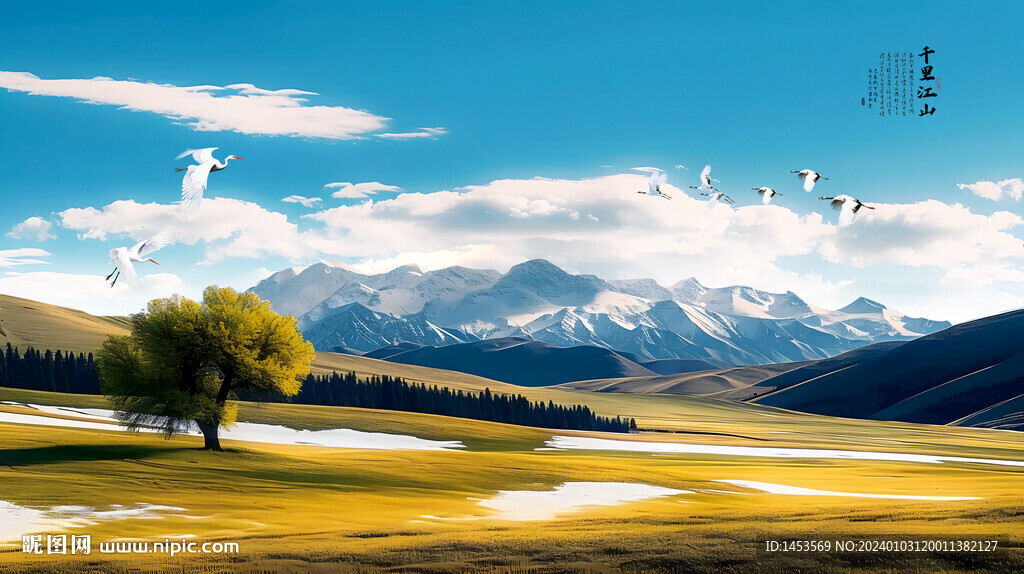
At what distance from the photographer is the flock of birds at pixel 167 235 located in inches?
1046

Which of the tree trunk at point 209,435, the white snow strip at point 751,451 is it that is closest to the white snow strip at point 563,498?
the tree trunk at point 209,435

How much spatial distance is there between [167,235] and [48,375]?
147 meters

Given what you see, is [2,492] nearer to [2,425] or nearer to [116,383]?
[116,383]

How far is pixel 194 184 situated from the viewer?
2670cm

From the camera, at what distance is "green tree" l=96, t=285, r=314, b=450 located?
208 ft

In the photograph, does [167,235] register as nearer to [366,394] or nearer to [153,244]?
[153,244]

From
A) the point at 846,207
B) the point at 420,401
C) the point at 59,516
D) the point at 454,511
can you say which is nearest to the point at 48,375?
the point at 420,401

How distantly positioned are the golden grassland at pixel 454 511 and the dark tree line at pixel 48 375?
86.8 metres

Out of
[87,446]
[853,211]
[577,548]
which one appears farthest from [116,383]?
[853,211]

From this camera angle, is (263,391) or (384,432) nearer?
(263,391)

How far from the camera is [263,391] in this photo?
219 ft

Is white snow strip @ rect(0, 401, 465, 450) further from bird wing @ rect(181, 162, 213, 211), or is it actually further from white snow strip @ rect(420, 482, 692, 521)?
bird wing @ rect(181, 162, 213, 211)

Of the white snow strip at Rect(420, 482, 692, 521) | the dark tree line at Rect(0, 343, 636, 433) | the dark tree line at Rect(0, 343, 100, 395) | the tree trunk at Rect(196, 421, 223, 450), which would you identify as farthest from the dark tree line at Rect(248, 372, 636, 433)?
the white snow strip at Rect(420, 482, 692, 521)

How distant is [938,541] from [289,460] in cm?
4780
